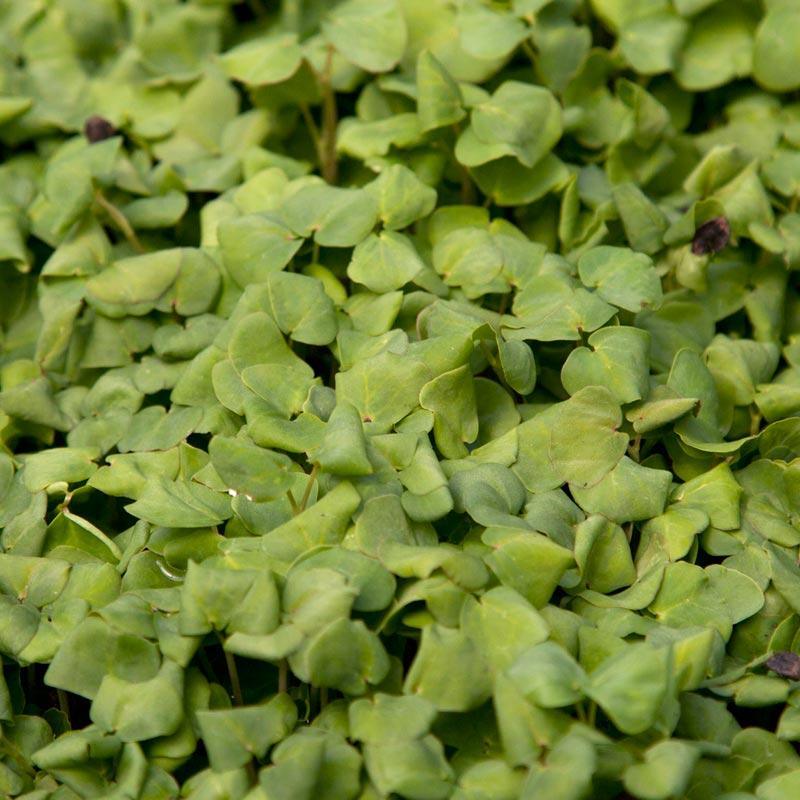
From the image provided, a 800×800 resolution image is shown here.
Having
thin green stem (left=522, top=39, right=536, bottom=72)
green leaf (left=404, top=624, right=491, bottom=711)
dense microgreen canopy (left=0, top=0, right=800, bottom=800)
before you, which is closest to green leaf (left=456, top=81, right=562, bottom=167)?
dense microgreen canopy (left=0, top=0, right=800, bottom=800)

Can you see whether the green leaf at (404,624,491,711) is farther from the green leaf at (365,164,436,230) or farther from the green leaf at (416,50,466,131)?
the green leaf at (416,50,466,131)

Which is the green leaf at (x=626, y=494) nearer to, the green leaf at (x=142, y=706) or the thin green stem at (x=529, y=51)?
the green leaf at (x=142, y=706)

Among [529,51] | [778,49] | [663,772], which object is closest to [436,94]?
[529,51]

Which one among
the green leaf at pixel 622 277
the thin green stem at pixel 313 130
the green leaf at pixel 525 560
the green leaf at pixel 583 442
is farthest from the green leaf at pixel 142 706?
the thin green stem at pixel 313 130

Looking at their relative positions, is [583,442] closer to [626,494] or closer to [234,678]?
[626,494]

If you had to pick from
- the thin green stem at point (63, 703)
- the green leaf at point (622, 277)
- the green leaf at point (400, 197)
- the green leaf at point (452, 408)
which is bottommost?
the thin green stem at point (63, 703)

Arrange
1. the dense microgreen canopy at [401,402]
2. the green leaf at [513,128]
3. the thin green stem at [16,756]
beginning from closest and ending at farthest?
the dense microgreen canopy at [401,402]
the thin green stem at [16,756]
the green leaf at [513,128]

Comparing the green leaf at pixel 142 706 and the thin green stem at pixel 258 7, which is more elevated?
the thin green stem at pixel 258 7

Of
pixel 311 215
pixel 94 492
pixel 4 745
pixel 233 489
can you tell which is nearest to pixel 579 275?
pixel 311 215
